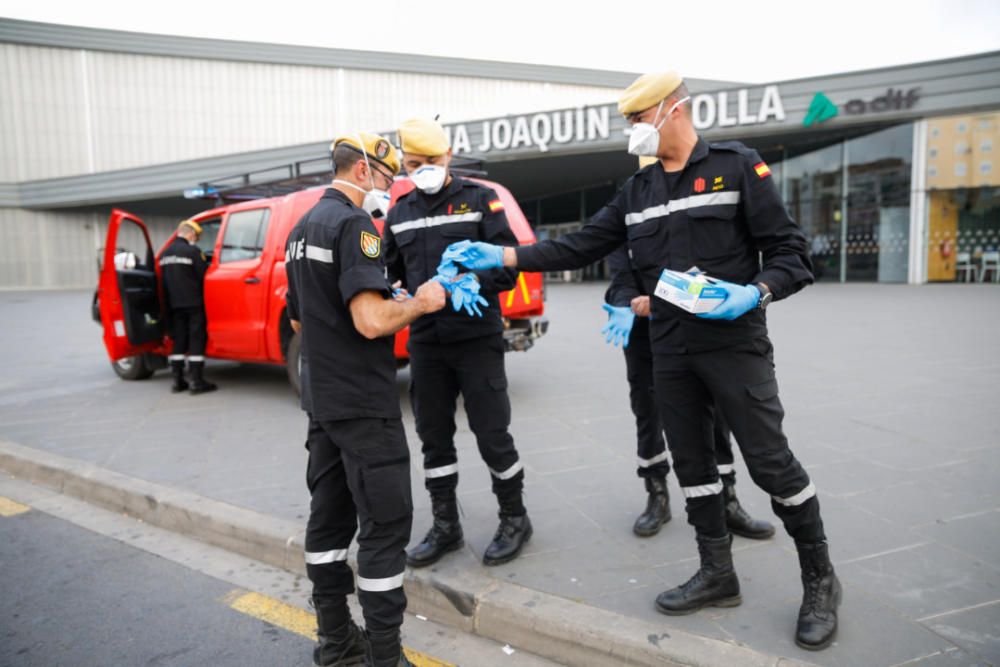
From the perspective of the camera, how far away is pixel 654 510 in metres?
3.38

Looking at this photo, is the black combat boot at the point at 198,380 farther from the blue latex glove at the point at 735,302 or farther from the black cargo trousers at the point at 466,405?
the blue latex glove at the point at 735,302

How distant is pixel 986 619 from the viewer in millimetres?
2428

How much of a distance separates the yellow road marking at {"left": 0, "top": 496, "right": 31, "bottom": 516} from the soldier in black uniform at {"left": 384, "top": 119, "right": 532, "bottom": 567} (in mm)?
2776

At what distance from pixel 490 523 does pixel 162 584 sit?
162 centimetres

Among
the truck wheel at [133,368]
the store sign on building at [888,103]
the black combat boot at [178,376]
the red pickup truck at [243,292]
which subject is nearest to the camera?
the red pickup truck at [243,292]

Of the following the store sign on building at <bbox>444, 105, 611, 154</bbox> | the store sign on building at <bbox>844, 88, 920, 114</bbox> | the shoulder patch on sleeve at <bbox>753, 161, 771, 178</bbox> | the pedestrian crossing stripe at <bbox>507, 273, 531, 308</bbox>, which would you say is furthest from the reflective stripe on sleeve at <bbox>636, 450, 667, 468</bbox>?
the store sign on building at <bbox>444, 105, 611, 154</bbox>

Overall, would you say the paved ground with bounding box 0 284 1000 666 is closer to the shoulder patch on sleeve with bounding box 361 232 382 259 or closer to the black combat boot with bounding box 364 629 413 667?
the black combat boot with bounding box 364 629 413 667

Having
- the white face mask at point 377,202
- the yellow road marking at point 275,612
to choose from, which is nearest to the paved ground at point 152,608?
the yellow road marking at point 275,612

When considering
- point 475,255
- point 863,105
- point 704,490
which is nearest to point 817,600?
point 704,490

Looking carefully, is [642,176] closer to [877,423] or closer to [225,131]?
[877,423]

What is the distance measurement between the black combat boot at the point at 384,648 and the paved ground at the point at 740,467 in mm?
719

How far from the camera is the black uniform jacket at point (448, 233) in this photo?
311 centimetres

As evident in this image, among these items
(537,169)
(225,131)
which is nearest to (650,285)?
(537,169)

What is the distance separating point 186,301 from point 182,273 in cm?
29
